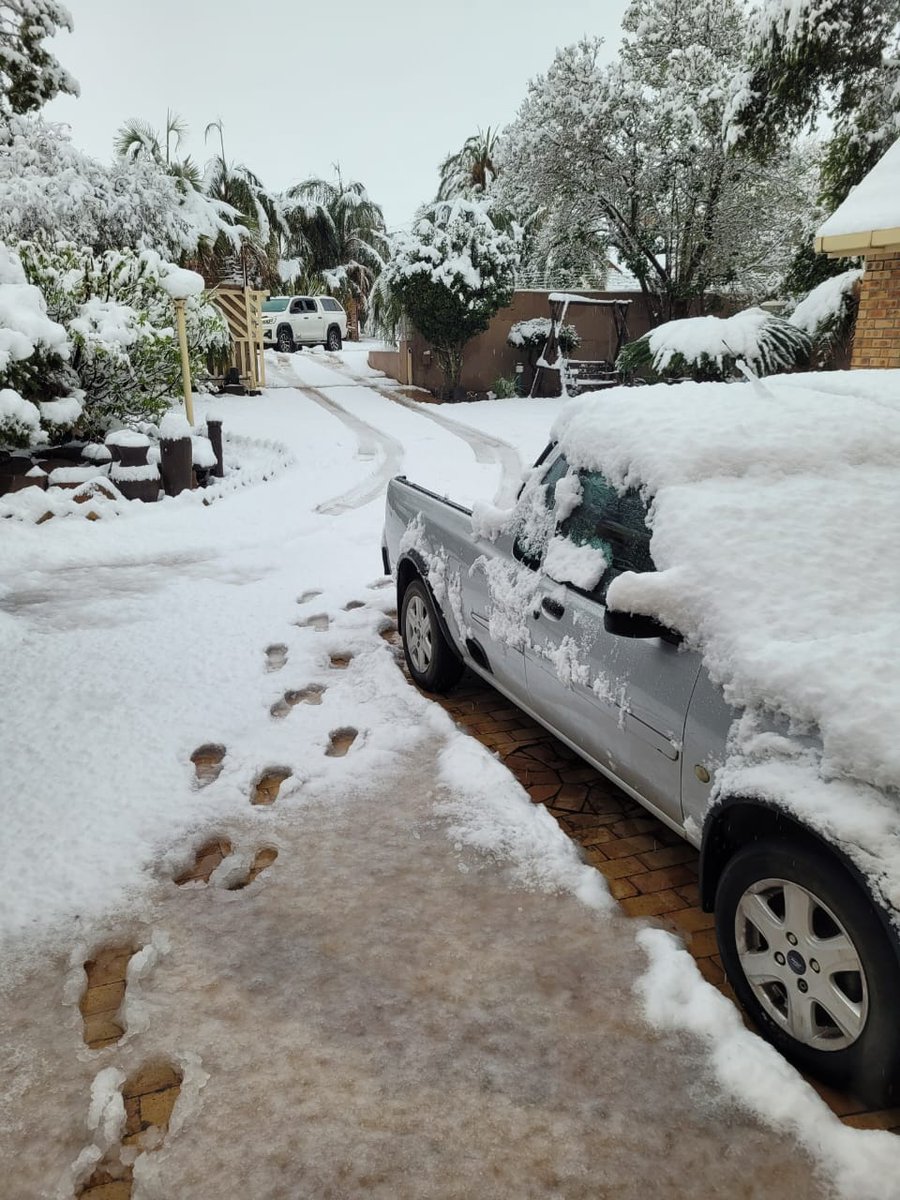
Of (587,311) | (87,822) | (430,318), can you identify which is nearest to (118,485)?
(87,822)

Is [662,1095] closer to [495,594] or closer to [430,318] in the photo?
[495,594]

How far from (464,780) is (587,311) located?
1800 cm

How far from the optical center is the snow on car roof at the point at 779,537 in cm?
209

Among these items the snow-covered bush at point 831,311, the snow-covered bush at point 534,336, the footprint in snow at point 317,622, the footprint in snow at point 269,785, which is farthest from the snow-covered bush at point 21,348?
the snow-covered bush at point 534,336

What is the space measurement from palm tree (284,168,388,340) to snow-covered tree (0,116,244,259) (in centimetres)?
2315

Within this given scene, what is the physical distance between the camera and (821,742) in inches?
81.5

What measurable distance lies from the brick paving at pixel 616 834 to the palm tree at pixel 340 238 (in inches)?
1530

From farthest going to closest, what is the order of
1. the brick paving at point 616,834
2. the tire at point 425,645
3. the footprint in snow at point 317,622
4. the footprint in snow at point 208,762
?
the footprint in snow at point 317,622, the tire at point 425,645, the footprint in snow at point 208,762, the brick paving at point 616,834

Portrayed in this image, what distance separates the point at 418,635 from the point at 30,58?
1383 cm

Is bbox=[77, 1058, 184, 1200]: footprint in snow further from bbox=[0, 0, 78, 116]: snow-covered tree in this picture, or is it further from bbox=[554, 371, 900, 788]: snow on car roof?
bbox=[0, 0, 78, 116]: snow-covered tree

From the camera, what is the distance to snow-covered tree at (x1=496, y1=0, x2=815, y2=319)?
18141 millimetres

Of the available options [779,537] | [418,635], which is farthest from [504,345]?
[779,537]

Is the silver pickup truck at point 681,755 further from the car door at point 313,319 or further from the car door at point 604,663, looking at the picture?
the car door at point 313,319

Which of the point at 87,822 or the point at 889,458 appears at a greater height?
the point at 889,458
